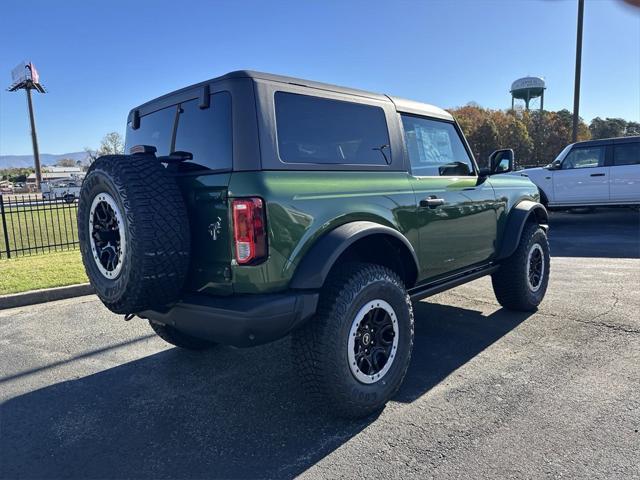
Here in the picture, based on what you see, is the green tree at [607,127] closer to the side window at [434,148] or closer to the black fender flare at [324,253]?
the side window at [434,148]

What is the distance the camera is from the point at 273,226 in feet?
8.30

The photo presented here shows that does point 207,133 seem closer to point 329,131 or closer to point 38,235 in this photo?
point 329,131

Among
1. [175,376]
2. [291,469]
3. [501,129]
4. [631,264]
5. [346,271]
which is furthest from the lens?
[501,129]

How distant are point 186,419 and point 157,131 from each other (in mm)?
1996

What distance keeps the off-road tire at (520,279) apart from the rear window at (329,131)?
211cm

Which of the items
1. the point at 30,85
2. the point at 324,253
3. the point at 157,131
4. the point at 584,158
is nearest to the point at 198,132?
the point at 157,131

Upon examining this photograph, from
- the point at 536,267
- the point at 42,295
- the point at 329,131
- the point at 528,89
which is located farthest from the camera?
the point at 528,89

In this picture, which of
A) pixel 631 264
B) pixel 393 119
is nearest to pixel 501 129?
pixel 631 264

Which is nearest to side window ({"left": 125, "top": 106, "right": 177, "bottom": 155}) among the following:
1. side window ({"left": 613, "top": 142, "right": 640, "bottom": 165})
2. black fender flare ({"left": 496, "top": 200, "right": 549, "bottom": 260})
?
black fender flare ({"left": 496, "top": 200, "right": 549, "bottom": 260})

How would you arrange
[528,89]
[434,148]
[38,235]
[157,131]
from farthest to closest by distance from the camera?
1. [528,89]
2. [38,235]
3. [434,148]
4. [157,131]

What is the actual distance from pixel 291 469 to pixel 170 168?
1.88 m

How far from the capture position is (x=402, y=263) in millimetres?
3465

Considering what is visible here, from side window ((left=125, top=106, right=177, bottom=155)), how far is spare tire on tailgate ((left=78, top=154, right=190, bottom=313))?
514mm

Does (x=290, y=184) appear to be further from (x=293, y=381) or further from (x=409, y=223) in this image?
(x=293, y=381)
